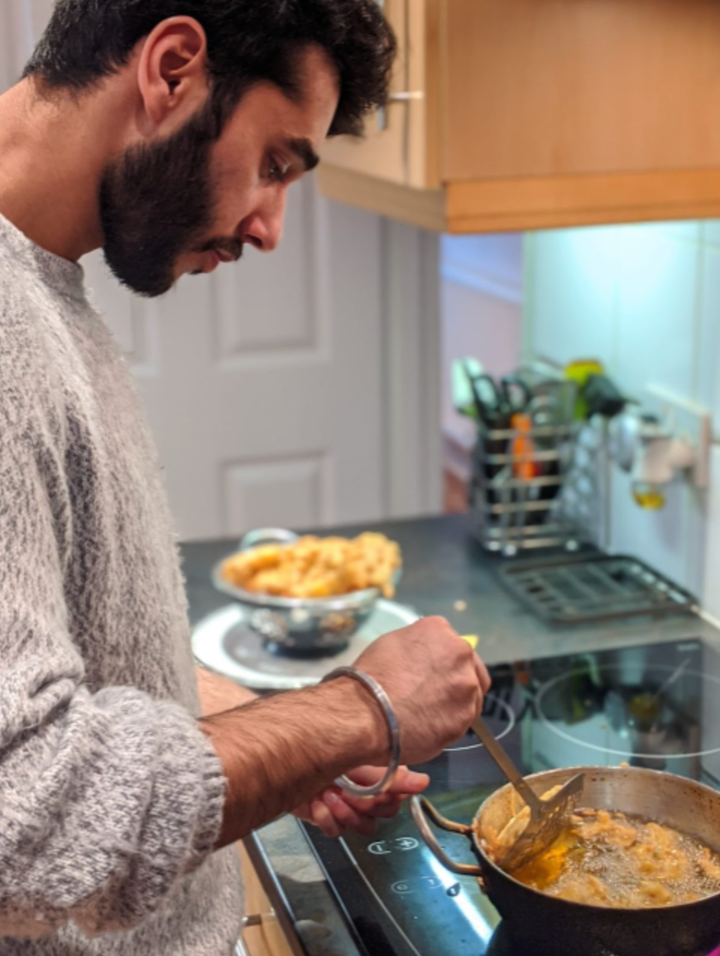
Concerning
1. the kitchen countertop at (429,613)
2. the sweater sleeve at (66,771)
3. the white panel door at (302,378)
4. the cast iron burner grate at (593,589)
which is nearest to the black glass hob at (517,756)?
the kitchen countertop at (429,613)

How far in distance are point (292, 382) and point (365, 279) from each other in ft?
0.92

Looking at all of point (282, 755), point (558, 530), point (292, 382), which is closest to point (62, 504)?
point (282, 755)

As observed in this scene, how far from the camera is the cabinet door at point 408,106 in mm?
1285

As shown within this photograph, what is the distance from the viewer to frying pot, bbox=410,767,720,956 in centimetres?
85

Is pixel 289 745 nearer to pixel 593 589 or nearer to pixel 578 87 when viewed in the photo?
pixel 578 87

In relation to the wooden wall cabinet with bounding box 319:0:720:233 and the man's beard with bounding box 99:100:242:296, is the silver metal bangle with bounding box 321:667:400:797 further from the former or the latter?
the wooden wall cabinet with bounding box 319:0:720:233

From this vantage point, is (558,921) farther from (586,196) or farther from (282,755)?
(586,196)

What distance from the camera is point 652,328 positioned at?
171 cm

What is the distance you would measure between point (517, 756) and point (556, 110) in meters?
0.68

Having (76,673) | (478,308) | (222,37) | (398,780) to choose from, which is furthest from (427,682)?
(478,308)

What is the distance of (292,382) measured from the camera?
272cm

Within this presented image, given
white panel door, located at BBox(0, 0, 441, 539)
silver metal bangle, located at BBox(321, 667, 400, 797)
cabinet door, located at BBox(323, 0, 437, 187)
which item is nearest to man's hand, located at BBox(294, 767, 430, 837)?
silver metal bangle, located at BBox(321, 667, 400, 797)

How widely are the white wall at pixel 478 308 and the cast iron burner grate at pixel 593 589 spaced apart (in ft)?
6.66

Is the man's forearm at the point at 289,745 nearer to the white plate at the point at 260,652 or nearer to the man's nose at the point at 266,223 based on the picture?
the man's nose at the point at 266,223
